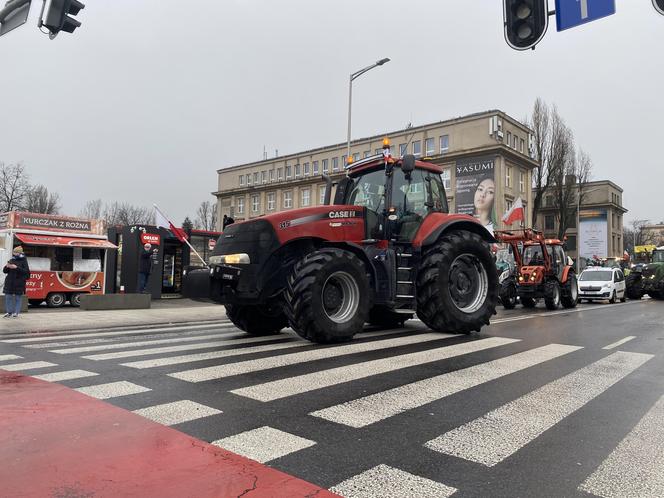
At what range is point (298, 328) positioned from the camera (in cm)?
699

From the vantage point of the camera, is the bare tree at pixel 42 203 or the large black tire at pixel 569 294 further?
the bare tree at pixel 42 203

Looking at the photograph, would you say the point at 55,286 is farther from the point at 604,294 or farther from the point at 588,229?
the point at 588,229

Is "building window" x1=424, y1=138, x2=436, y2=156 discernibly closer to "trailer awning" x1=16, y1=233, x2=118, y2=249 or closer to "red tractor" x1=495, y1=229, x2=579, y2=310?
"red tractor" x1=495, y1=229, x2=579, y2=310

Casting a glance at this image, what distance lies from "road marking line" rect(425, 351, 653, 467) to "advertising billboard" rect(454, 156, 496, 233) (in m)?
44.6

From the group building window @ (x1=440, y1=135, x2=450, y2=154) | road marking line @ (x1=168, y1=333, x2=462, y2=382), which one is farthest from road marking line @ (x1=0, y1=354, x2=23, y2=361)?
building window @ (x1=440, y1=135, x2=450, y2=154)

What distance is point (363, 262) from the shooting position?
25.8 ft

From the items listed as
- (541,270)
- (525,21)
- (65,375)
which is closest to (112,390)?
(65,375)

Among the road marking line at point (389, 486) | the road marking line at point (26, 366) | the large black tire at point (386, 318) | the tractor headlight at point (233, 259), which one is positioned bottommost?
the road marking line at point (26, 366)

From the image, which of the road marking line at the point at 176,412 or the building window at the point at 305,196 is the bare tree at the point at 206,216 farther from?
the road marking line at the point at 176,412

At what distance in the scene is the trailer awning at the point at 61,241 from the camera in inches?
689

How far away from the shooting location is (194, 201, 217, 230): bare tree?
8031 cm

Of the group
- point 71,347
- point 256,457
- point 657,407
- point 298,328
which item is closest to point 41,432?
point 256,457

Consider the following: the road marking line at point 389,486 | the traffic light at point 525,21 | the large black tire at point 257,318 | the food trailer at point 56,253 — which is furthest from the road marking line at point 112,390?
the food trailer at point 56,253

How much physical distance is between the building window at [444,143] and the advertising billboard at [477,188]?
7.83ft
